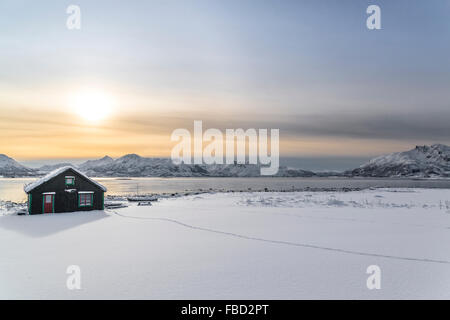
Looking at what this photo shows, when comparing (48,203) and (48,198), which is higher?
(48,198)

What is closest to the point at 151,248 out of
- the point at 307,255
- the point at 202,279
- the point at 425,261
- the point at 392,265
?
the point at 202,279

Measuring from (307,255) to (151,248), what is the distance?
795 cm

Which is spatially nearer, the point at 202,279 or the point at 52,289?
the point at 52,289

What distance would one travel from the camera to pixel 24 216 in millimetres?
27922

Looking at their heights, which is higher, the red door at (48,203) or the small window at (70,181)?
the small window at (70,181)

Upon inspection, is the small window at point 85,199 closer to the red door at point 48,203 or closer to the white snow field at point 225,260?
the red door at point 48,203

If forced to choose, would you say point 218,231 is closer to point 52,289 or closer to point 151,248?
point 151,248

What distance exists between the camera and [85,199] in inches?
1244

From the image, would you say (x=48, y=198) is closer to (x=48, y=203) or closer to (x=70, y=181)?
(x=48, y=203)

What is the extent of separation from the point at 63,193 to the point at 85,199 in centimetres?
230

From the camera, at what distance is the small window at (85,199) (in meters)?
31.3

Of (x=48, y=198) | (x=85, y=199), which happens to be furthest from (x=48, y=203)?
(x=85, y=199)

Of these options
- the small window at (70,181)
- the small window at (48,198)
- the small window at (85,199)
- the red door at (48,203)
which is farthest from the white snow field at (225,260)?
the small window at (85,199)
